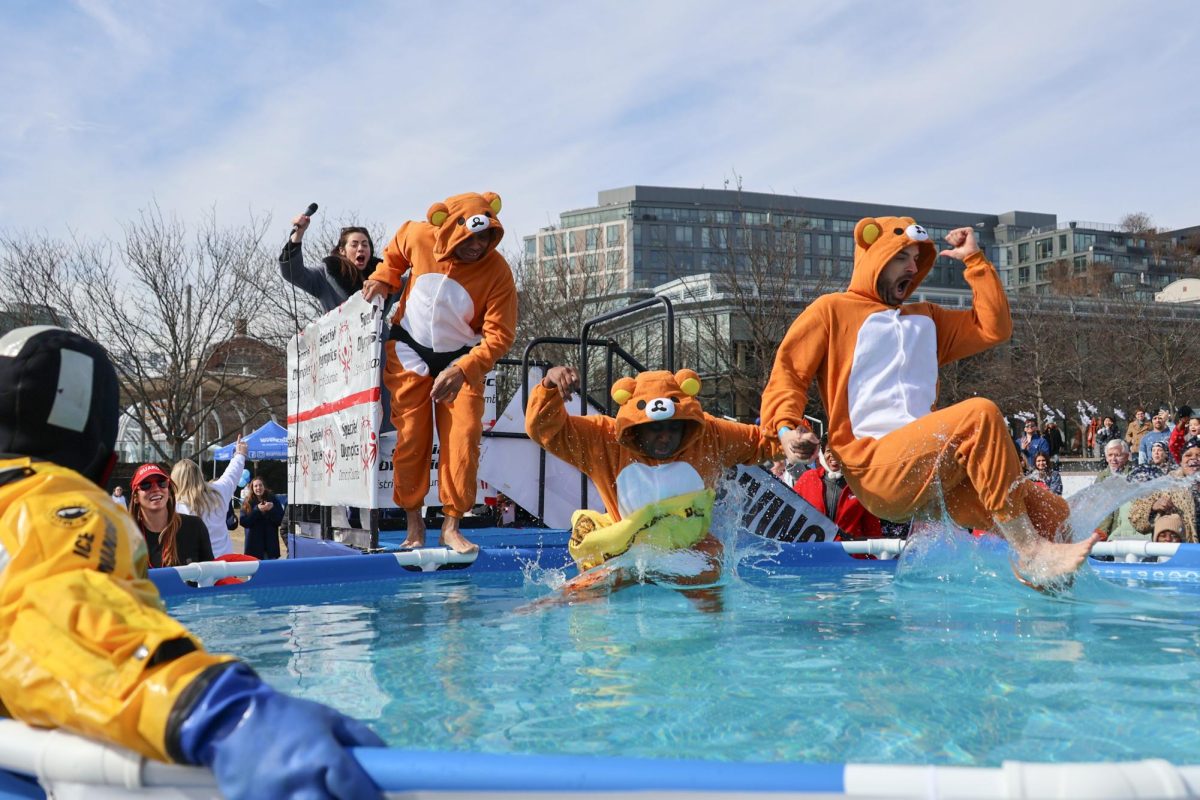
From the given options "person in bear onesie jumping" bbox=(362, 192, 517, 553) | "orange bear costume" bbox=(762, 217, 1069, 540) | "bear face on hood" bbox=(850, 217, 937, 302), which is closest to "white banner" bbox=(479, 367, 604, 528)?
"person in bear onesie jumping" bbox=(362, 192, 517, 553)

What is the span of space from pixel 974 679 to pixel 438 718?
1.47 m

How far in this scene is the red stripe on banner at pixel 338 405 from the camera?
255 inches

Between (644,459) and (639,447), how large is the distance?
0.06 meters

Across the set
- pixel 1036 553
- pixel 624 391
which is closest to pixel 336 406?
pixel 624 391

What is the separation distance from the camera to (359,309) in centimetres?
669

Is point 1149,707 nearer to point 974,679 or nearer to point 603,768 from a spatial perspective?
point 974,679

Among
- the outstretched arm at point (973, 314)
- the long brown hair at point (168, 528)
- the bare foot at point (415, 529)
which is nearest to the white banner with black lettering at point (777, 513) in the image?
the bare foot at point (415, 529)

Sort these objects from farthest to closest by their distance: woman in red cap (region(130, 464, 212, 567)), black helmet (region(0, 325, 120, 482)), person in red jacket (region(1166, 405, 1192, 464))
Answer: person in red jacket (region(1166, 405, 1192, 464)) < woman in red cap (region(130, 464, 212, 567)) < black helmet (region(0, 325, 120, 482))

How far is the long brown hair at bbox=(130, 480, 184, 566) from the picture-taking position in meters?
5.70

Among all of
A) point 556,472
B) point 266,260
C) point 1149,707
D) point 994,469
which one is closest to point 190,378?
point 266,260

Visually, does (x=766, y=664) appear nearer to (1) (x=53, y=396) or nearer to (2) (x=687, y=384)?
(2) (x=687, y=384)

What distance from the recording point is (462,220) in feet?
20.0

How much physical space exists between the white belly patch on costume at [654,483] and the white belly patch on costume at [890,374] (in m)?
0.77

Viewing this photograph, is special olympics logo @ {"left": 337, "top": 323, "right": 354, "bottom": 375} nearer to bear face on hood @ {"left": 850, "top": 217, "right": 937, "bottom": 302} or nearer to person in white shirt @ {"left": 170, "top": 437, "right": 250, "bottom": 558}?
person in white shirt @ {"left": 170, "top": 437, "right": 250, "bottom": 558}
